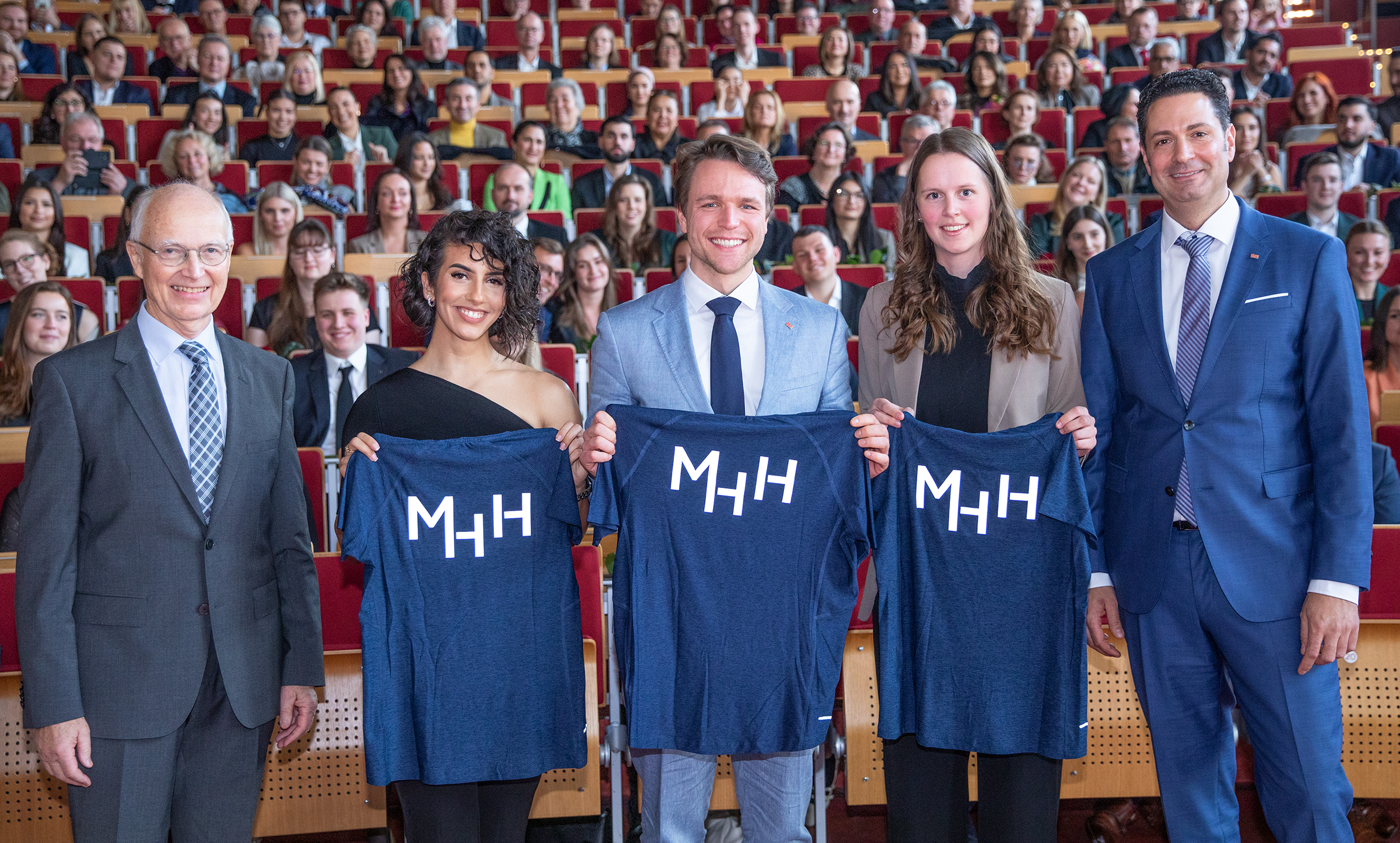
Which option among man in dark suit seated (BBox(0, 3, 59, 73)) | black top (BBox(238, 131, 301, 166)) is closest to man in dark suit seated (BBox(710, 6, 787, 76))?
black top (BBox(238, 131, 301, 166))

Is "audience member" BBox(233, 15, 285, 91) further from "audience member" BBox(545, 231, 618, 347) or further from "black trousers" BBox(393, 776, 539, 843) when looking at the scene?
"black trousers" BBox(393, 776, 539, 843)

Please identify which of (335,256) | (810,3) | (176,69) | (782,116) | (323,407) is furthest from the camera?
(810,3)

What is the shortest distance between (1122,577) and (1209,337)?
20.3 inches

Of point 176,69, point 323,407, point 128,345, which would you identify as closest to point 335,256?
point 323,407

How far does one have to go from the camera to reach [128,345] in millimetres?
2047

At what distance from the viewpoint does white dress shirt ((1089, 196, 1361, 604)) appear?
88.8 inches

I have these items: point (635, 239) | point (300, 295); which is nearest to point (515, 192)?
point (635, 239)

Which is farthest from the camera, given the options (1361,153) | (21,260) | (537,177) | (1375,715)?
(1361,153)

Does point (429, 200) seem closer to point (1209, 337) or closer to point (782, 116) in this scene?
point (782, 116)

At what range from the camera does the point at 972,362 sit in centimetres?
228

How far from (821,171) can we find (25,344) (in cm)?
446

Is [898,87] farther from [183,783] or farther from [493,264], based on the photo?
[183,783]

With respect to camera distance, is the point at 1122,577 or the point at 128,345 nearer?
the point at 128,345

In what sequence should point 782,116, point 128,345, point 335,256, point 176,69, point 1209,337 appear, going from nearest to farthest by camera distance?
point 128,345
point 1209,337
point 335,256
point 782,116
point 176,69
